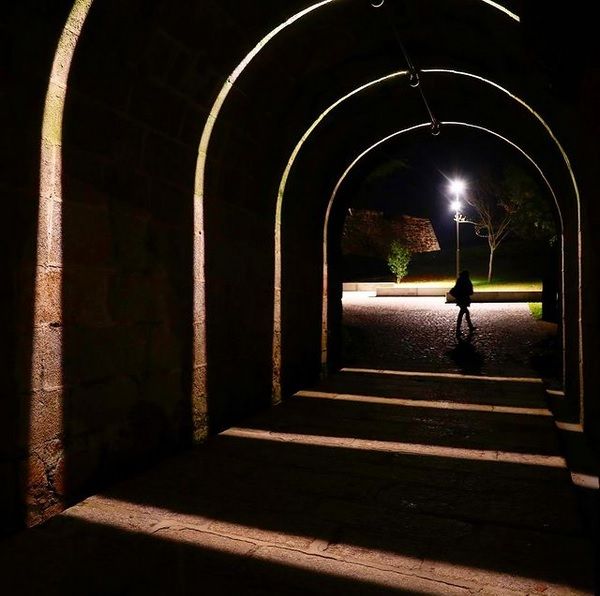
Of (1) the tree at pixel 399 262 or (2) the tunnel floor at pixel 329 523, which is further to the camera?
(1) the tree at pixel 399 262

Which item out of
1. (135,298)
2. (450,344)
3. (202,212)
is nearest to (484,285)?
(450,344)

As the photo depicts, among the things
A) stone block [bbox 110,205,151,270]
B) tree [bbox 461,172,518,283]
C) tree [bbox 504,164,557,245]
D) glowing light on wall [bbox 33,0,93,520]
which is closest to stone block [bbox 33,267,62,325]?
glowing light on wall [bbox 33,0,93,520]

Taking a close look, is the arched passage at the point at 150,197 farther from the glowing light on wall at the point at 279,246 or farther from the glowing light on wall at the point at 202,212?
the glowing light on wall at the point at 279,246

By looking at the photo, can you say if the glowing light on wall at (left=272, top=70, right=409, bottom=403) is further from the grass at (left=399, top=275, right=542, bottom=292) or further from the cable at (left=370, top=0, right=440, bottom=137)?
the grass at (left=399, top=275, right=542, bottom=292)

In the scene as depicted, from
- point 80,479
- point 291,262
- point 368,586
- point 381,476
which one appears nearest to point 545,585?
point 368,586

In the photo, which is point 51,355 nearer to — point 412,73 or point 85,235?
point 85,235

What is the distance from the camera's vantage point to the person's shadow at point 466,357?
8664 millimetres

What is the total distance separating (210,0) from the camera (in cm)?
364

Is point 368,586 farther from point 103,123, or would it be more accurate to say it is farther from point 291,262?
point 291,262

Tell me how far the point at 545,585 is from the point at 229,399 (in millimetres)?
3364

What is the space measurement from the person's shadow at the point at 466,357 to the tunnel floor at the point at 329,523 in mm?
3839

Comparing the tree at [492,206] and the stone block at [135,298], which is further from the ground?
the tree at [492,206]

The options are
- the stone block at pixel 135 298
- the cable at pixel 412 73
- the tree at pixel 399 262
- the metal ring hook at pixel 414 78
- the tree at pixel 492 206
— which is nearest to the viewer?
the stone block at pixel 135 298

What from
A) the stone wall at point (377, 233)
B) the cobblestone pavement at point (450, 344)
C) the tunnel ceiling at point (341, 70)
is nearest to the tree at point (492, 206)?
the stone wall at point (377, 233)
